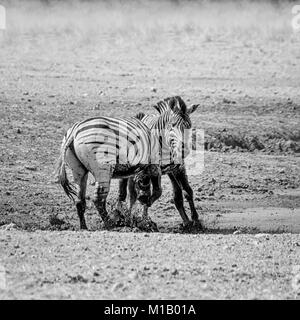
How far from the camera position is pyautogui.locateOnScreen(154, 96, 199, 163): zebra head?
9766 millimetres

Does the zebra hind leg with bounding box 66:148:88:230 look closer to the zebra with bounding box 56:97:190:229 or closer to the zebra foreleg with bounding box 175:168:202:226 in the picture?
the zebra with bounding box 56:97:190:229

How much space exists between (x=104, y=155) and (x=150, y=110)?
5.67 metres

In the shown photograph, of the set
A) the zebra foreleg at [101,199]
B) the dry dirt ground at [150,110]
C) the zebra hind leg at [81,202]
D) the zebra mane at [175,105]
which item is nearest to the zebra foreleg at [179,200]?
the dry dirt ground at [150,110]

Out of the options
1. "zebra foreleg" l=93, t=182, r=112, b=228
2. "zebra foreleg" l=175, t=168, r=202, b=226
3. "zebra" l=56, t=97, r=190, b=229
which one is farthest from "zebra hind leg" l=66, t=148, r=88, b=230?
"zebra foreleg" l=175, t=168, r=202, b=226

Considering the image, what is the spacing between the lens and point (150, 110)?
14562mm

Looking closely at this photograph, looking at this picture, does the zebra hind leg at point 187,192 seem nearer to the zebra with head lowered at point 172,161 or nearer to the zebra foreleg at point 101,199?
the zebra with head lowered at point 172,161

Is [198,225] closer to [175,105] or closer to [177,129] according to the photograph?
[177,129]

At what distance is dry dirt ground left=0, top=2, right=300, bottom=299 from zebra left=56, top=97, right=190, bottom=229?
18.8 inches

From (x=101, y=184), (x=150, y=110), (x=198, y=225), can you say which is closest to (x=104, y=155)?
(x=101, y=184)

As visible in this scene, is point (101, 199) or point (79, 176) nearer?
point (101, 199)

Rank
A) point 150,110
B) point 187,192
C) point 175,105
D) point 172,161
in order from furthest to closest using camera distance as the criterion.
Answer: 1. point 150,110
2. point 187,192
3. point 175,105
4. point 172,161

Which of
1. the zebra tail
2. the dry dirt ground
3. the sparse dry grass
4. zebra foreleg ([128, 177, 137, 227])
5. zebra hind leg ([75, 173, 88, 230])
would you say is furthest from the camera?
the sparse dry grass
